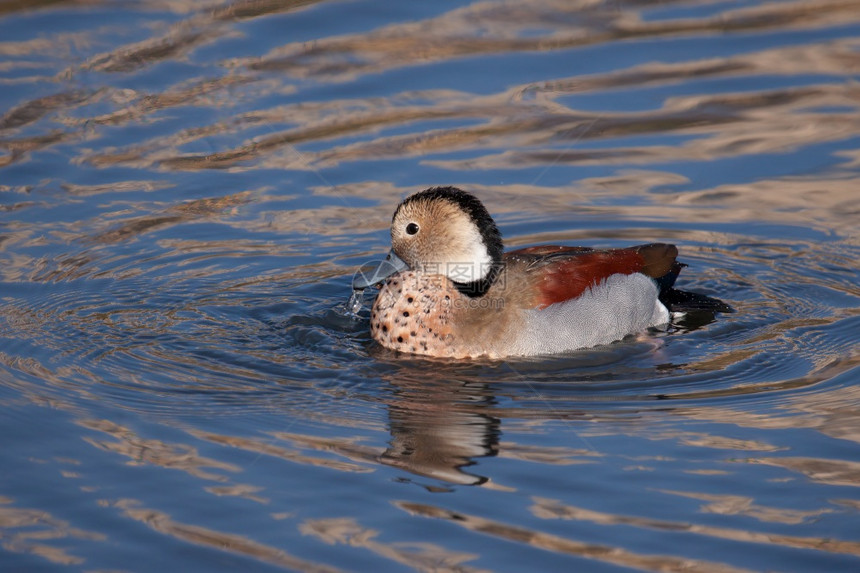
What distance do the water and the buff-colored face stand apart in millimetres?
742

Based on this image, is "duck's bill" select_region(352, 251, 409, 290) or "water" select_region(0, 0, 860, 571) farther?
"duck's bill" select_region(352, 251, 409, 290)

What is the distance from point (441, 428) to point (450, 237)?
185 cm

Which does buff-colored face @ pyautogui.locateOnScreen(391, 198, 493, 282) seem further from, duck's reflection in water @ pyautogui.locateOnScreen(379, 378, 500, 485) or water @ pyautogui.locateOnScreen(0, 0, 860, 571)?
duck's reflection in water @ pyautogui.locateOnScreen(379, 378, 500, 485)

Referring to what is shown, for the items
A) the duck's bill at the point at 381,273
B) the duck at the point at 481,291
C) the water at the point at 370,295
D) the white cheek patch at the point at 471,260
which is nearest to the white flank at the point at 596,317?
the duck at the point at 481,291

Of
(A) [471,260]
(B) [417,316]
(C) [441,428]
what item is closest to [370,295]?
(B) [417,316]

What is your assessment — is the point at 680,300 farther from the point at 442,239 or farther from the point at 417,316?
the point at 417,316

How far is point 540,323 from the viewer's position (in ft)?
27.2

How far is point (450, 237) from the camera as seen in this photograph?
334 inches

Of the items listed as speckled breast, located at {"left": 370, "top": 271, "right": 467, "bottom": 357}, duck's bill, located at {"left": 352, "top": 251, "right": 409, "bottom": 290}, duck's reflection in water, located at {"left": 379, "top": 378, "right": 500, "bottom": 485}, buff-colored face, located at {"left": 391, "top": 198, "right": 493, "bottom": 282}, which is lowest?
duck's reflection in water, located at {"left": 379, "top": 378, "right": 500, "bottom": 485}

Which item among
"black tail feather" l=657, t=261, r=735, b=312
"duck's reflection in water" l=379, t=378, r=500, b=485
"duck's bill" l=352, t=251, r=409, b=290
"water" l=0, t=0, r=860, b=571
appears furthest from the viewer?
"black tail feather" l=657, t=261, r=735, b=312

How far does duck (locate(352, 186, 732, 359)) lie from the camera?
8.29 metres

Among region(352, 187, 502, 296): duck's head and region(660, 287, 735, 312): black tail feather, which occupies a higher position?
region(352, 187, 502, 296): duck's head

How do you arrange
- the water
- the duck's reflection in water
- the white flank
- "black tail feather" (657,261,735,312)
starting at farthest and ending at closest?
"black tail feather" (657,261,735,312), the white flank, the duck's reflection in water, the water

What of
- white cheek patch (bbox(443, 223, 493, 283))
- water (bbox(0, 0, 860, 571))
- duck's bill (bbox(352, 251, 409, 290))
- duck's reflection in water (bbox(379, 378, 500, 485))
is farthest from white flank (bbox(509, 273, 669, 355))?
duck's bill (bbox(352, 251, 409, 290))
